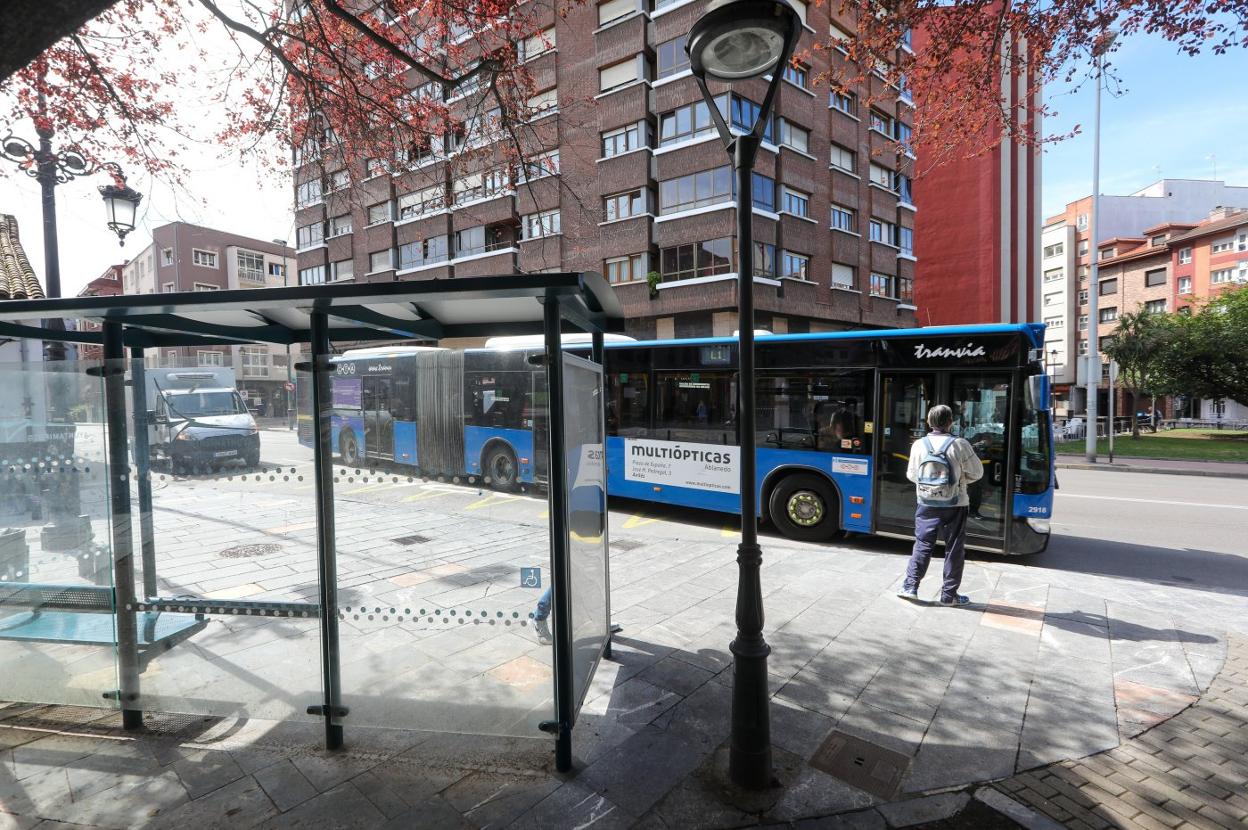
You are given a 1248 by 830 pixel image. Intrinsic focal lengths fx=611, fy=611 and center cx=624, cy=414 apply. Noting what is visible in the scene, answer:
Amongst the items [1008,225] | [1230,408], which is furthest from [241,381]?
[1230,408]

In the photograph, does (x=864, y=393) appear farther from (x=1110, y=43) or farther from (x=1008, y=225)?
(x=1008, y=225)

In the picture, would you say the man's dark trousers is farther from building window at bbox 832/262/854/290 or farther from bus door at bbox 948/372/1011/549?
building window at bbox 832/262/854/290

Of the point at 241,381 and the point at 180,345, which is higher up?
the point at 180,345

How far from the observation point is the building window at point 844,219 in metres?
26.9

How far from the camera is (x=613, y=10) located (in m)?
24.7

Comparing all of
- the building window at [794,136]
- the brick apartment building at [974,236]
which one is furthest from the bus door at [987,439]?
the brick apartment building at [974,236]

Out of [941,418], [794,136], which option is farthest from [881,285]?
[941,418]

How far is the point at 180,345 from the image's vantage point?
4883 millimetres

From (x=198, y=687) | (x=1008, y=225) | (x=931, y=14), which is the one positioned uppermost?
(x=1008, y=225)

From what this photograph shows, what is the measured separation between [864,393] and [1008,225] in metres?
33.9

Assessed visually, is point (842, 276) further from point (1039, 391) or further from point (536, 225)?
point (1039, 391)

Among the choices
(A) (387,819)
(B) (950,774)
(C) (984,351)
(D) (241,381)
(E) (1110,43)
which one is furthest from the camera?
(C) (984,351)

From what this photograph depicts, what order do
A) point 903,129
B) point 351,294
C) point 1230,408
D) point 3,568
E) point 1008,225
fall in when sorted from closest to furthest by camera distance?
point 351,294
point 3,568
point 903,129
point 1008,225
point 1230,408

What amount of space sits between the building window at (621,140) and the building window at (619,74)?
1.69 m
